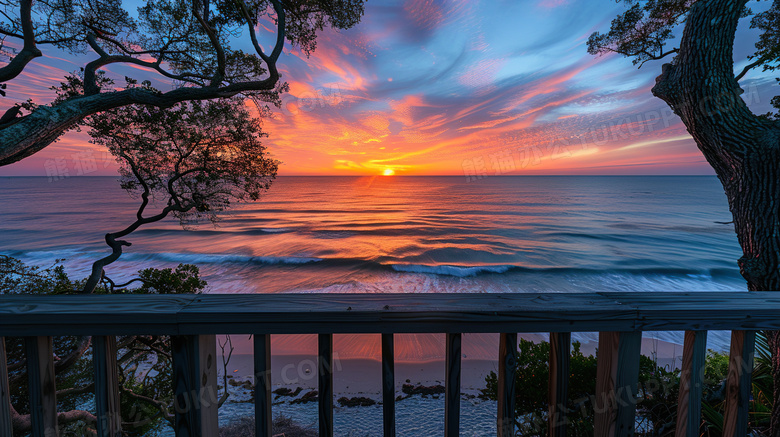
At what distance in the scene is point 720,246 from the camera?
20750mm

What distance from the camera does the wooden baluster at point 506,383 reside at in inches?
43.4

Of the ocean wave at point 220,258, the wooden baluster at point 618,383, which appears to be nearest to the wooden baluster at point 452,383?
the wooden baluster at point 618,383

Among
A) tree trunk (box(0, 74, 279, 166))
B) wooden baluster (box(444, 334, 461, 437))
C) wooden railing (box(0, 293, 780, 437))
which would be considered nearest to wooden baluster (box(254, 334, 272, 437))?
wooden railing (box(0, 293, 780, 437))

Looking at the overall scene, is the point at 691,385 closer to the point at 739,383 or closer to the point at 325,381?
the point at 739,383

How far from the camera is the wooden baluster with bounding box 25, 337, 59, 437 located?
3.27 ft

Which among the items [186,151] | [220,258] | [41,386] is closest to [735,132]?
[41,386]

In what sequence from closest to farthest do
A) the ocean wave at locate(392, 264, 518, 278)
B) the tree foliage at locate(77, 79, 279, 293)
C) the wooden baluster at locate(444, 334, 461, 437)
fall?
the wooden baluster at locate(444, 334, 461, 437) < the tree foliage at locate(77, 79, 279, 293) < the ocean wave at locate(392, 264, 518, 278)

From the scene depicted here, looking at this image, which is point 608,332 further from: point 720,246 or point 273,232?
point 720,246

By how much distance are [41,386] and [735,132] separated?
4951 millimetres

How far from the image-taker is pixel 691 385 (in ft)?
3.77

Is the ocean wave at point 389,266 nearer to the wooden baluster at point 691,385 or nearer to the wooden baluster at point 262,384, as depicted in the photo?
the wooden baluster at point 691,385

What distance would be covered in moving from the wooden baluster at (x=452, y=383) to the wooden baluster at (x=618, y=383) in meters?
0.50

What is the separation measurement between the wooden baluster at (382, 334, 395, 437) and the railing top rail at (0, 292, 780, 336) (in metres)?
0.08

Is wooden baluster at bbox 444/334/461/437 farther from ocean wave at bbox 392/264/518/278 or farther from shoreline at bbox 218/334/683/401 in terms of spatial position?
ocean wave at bbox 392/264/518/278
